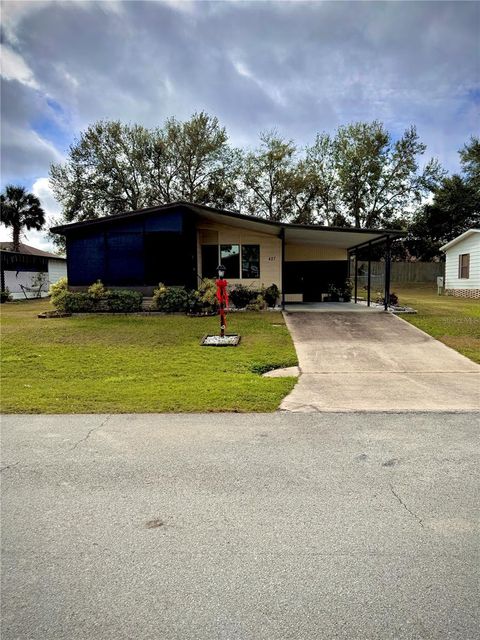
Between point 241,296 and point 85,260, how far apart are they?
5.91 meters

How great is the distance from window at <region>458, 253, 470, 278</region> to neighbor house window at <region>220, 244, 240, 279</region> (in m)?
13.3

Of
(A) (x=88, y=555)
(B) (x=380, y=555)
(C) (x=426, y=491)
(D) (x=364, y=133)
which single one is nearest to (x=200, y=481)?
(A) (x=88, y=555)

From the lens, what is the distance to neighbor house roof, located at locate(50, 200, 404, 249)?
42.0 ft

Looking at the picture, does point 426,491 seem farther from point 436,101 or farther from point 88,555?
point 436,101

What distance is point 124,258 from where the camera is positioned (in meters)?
15.0

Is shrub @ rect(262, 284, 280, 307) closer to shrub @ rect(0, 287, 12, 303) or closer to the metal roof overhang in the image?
the metal roof overhang

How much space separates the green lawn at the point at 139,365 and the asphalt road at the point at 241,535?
1218 mm

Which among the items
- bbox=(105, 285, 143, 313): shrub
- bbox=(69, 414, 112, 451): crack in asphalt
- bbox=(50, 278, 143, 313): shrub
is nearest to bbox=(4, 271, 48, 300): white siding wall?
bbox=(50, 278, 143, 313): shrub

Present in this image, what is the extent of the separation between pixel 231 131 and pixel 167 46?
64.9 feet

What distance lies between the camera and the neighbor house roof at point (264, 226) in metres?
12.8

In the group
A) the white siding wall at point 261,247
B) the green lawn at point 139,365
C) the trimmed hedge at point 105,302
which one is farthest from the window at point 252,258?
the trimmed hedge at point 105,302

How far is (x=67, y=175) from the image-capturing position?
96.3 feet

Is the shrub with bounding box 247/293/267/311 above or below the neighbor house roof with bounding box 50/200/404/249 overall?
below

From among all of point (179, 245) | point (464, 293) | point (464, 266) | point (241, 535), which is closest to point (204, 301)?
point (179, 245)
